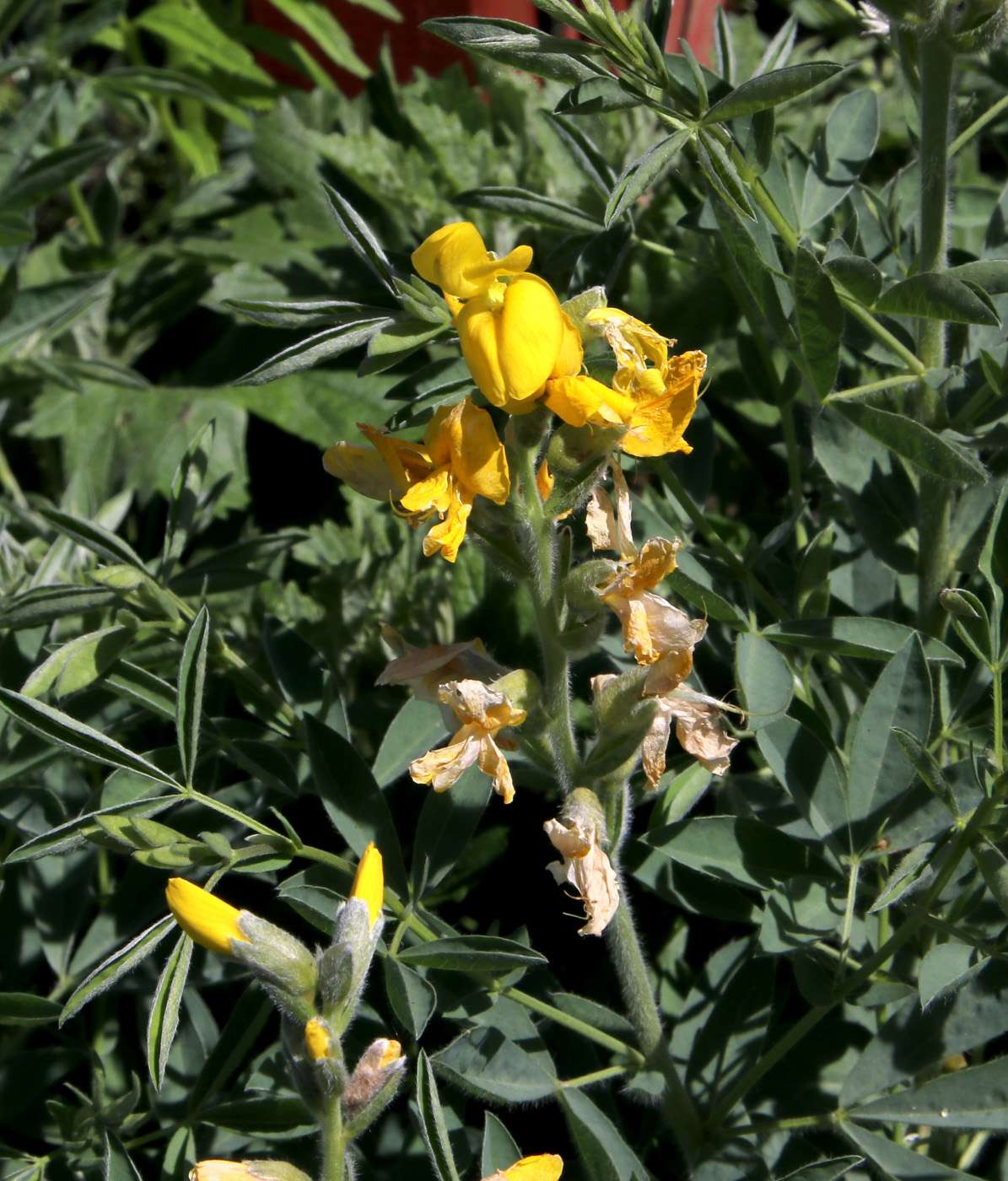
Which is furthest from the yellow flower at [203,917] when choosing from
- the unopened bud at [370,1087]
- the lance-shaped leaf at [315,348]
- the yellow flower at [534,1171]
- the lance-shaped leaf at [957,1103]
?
the lance-shaped leaf at [957,1103]

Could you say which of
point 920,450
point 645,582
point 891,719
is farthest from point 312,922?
point 920,450

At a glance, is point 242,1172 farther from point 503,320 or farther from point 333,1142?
point 503,320

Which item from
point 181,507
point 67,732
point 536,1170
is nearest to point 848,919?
point 536,1170

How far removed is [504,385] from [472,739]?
259 mm

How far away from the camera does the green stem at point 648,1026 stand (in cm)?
103

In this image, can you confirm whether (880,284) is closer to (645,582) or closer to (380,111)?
(645,582)

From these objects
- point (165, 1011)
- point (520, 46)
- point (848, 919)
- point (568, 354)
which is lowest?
point (848, 919)

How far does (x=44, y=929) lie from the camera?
1.22 m

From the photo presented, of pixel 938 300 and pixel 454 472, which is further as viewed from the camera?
pixel 938 300

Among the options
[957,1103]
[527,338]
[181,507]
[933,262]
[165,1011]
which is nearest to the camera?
[527,338]

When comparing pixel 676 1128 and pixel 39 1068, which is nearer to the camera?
pixel 676 1128

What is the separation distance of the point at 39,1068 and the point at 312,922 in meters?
0.47

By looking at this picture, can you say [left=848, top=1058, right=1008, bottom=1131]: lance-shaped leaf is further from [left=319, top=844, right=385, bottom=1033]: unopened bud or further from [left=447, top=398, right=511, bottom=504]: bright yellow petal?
[left=447, top=398, right=511, bottom=504]: bright yellow petal

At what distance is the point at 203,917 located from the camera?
790 mm
